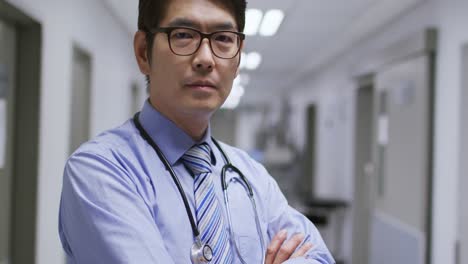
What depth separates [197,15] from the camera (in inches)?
38.3

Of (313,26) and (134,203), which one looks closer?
(134,203)

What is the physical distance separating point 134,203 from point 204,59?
0.33 m

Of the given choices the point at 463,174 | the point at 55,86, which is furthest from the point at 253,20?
the point at 463,174

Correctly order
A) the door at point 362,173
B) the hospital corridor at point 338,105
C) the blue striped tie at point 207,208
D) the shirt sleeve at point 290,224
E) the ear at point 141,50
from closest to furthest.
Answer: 1. the blue striped tie at point 207,208
2. the ear at point 141,50
3. the shirt sleeve at point 290,224
4. the hospital corridor at point 338,105
5. the door at point 362,173

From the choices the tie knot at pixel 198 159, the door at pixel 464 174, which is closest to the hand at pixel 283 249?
the tie knot at pixel 198 159

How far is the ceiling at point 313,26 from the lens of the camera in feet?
11.1

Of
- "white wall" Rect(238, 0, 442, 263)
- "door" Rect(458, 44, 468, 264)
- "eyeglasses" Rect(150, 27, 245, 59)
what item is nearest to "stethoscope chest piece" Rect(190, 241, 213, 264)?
"eyeglasses" Rect(150, 27, 245, 59)

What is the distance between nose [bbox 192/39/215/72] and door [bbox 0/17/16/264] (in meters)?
1.49

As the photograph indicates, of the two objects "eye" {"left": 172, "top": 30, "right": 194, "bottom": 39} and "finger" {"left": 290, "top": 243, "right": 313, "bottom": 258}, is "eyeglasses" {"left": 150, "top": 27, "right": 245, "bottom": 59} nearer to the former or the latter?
"eye" {"left": 172, "top": 30, "right": 194, "bottom": 39}

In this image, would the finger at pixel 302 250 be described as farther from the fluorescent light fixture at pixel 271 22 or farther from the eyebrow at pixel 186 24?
the fluorescent light fixture at pixel 271 22

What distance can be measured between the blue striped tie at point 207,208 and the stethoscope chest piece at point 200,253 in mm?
17

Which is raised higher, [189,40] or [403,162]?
[189,40]

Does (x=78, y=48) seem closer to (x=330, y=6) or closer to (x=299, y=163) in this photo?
(x=330, y=6)

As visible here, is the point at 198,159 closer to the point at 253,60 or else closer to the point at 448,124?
the point at 448,124
